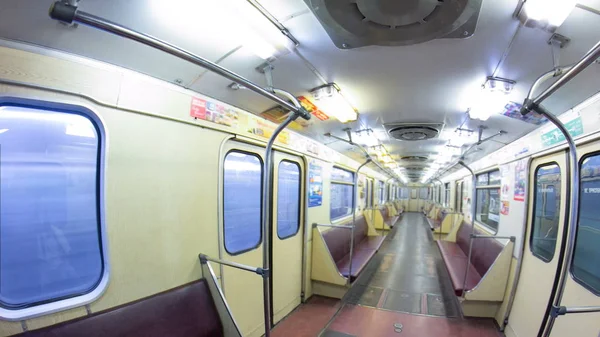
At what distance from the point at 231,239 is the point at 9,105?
6.54 feet

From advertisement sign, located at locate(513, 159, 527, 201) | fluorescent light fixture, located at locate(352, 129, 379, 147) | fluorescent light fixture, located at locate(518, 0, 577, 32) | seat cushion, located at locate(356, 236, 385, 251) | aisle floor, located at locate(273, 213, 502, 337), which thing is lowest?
aisle floor, located at locate(273, 213, 502, 337)

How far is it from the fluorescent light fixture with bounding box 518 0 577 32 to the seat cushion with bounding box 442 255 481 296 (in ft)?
11.8

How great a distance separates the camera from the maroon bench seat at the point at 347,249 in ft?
15.0

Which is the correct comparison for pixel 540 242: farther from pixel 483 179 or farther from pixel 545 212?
pixel 483 179

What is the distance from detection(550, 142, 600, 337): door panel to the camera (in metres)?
A: 2.01

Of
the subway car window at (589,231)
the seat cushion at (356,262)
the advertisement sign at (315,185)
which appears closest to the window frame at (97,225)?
the advertisement sign at (315,185)

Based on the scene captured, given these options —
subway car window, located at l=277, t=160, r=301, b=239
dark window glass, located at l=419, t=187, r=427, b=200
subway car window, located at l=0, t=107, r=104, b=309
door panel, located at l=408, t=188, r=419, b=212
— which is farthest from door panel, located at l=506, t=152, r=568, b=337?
door panel, located at l=408, t=188, r=419, b=212

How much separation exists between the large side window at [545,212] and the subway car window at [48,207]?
14.0ft

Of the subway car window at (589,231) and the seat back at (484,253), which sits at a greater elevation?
the subway car window at (589,231)

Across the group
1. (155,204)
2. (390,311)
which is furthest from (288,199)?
(390,311)

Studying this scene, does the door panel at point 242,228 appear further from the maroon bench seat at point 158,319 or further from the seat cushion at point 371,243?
the seat cushion at point 371,243

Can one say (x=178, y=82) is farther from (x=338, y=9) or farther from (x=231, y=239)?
(x=231, y=239)

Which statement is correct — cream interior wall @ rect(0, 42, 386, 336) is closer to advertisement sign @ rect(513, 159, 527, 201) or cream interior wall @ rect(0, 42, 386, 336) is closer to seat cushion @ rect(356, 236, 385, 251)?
advertisement sign @ rect(513, 159, 527, 201)

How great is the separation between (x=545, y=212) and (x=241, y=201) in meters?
3.68
